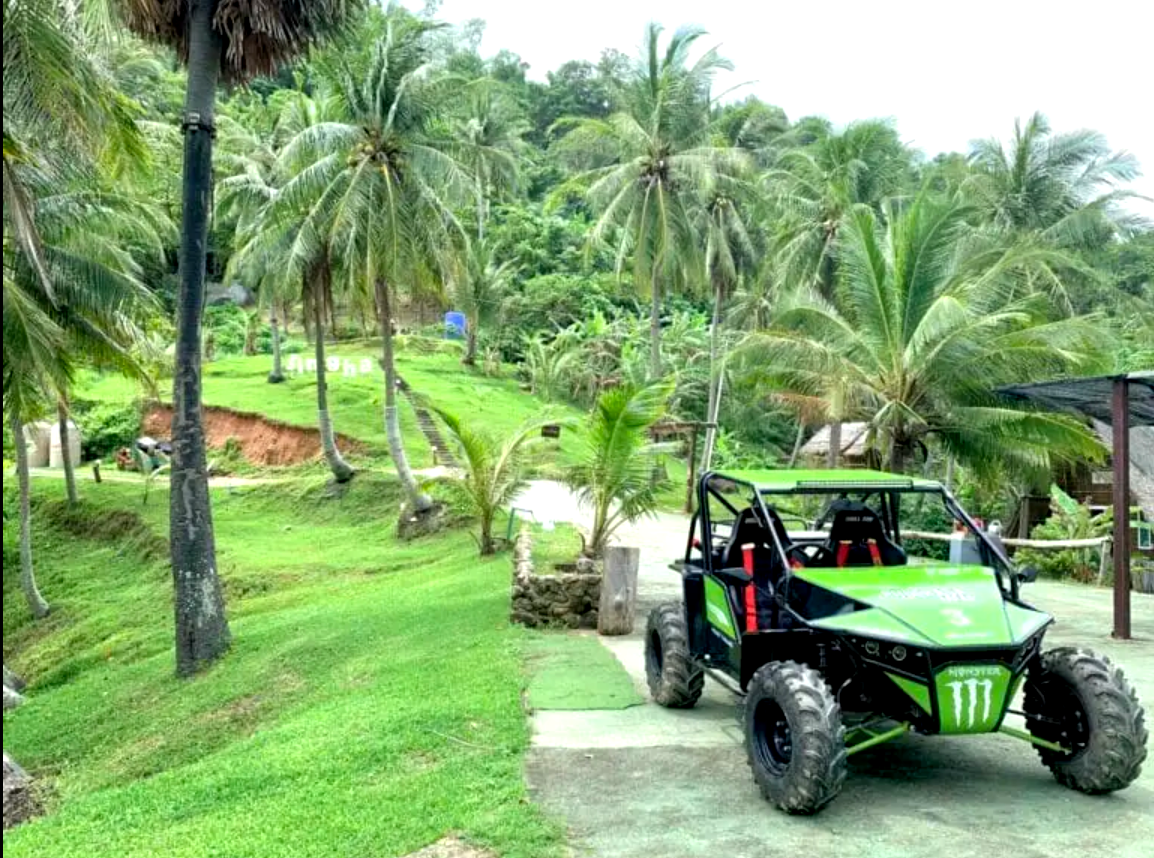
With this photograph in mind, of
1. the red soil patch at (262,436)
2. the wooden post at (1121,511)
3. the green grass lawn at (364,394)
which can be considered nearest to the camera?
the wooden post at (1121,511)

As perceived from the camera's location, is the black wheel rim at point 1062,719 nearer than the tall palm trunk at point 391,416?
Yes

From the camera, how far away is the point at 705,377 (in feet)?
141

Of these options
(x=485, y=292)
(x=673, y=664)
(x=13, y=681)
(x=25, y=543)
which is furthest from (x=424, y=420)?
(x=673, y=664)

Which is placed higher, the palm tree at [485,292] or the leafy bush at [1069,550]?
the palm tree at [485,292]

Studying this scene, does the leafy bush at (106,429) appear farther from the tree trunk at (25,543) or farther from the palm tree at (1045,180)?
the palm tree at (1045,180)

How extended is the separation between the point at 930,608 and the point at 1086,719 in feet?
3.50

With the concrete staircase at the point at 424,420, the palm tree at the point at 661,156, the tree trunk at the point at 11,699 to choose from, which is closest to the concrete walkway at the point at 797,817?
the tree trunk at the point at 11,699

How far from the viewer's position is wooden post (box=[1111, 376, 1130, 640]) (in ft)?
39.1

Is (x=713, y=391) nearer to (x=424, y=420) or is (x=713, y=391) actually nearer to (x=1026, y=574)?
(x=424, y=420)

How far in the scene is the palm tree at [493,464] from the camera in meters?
16.3

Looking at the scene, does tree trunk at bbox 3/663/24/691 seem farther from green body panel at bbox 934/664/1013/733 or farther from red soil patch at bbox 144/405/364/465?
red soil patch at bbox 144/405/364/465

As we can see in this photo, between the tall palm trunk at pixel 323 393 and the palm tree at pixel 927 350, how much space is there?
12269 millimetres

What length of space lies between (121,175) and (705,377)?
31.3 m

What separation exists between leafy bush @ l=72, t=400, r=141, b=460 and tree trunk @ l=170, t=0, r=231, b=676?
1038 inches
